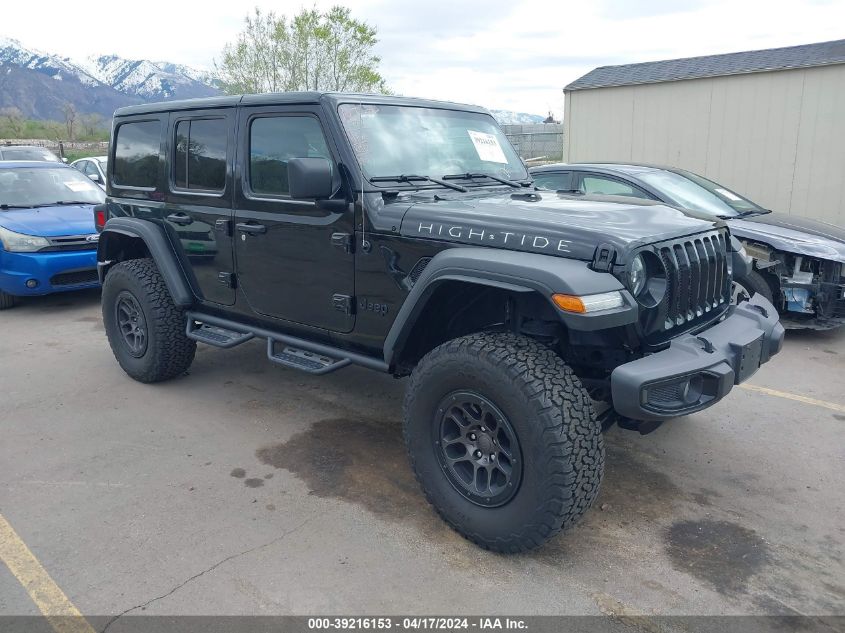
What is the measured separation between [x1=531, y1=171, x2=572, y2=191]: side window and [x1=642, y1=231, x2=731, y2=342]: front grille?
11.0 feet

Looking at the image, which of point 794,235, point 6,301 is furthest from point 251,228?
point 6,301

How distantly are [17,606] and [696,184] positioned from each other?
6.46 metres

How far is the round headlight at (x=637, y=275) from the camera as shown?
289 centimetres

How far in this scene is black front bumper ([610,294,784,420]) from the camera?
2736 millimetres

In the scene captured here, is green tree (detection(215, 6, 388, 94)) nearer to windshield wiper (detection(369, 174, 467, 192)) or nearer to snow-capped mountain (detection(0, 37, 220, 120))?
windshield wiper (detection(369, 174, 467, 192))

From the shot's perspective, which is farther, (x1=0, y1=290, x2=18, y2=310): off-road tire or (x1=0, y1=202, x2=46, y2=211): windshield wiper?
(x1=0, y1=202, x2=46, y2=211): windshield wiper

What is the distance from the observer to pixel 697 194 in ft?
21.9

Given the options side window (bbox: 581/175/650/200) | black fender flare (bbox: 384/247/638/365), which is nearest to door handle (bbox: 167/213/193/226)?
black fender flare (bbox: 384/247/638/365)

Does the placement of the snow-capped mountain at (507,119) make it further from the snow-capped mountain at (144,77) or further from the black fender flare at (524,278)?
the snow-capped mountain at (144,77)

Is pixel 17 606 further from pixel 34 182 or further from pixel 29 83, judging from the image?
pixel 29 83

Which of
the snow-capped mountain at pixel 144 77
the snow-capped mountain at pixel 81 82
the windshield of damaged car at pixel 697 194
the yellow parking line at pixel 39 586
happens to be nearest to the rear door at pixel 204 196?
the yellow parking line at pixel 39 586

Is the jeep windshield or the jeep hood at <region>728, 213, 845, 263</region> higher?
the jeep windshield

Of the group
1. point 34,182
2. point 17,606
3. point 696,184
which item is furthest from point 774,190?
point 17,606

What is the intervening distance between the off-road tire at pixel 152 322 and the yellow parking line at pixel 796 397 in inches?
163
